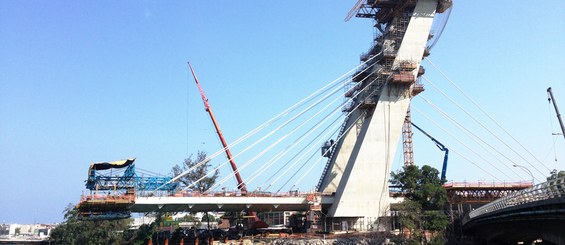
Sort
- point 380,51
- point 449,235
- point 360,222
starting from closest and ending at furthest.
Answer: point 449,235
point 360,222
point 380,51

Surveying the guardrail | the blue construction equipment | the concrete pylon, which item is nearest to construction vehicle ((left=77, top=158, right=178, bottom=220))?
the blue construction equipment

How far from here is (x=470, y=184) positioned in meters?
64.4

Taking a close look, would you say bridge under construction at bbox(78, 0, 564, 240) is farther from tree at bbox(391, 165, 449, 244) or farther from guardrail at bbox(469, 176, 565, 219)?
guardrail at bbox(469, 176, 565, 219)

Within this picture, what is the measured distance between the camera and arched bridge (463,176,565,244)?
75.6 ft

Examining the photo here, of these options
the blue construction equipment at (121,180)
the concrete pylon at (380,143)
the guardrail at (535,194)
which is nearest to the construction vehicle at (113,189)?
the blue construction equipment at (121,180)

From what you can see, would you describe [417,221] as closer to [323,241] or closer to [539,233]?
[323,241]

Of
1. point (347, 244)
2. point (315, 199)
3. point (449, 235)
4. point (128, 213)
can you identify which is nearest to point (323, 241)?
point (347, 244)

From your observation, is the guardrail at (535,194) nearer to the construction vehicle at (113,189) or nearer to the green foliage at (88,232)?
the construction vehicle at (113,189)

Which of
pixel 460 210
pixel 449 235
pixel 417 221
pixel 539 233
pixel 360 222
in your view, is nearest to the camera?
pixel 539 233

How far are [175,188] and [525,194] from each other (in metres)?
35.4

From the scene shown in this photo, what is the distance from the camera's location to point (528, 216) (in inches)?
1054

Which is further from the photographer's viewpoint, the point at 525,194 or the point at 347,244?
the point at 347,244

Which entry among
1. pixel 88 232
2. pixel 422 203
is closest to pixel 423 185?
pixel 422 203

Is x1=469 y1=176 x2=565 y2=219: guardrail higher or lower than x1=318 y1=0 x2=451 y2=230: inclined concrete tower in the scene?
lower
